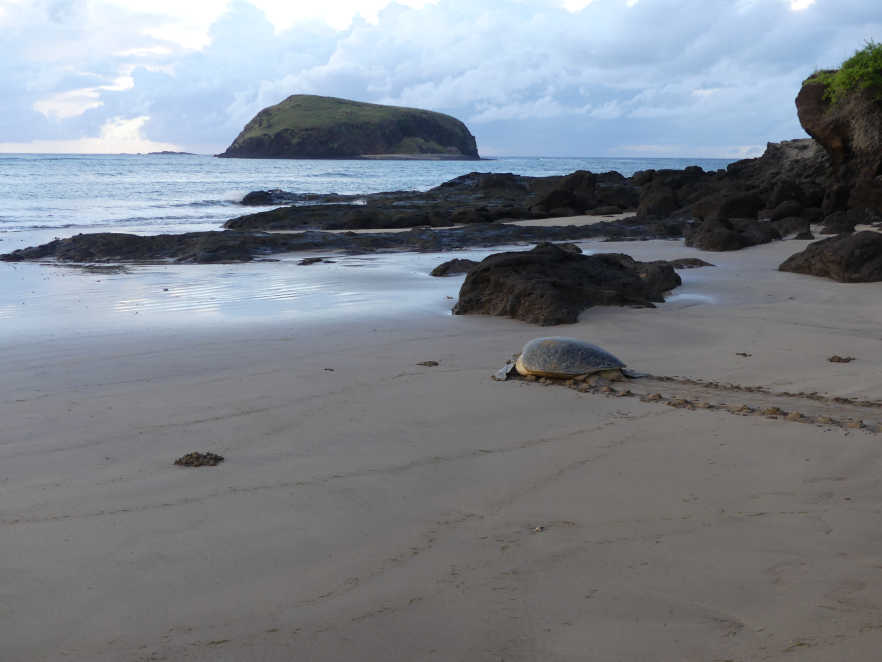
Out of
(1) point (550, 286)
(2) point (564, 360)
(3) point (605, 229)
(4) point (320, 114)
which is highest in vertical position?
(4) point (320, 114)

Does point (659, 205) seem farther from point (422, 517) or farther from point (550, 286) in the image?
point (422, 517)

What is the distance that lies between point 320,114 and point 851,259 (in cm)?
12921

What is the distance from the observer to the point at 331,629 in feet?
9.10

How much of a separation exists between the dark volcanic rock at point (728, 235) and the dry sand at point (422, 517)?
28.2 ft

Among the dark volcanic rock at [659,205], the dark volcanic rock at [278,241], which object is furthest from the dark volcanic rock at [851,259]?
the dark volcanic rock at [659,205]

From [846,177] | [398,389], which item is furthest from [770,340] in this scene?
[846,177]

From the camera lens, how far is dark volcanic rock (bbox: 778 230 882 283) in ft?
34.6

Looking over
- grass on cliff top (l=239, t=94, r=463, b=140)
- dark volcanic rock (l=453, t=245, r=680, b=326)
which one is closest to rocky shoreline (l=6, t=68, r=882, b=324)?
dark volcanic rock (l=453, t=245, r=680, b=326)

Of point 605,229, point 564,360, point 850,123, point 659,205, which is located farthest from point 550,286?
point 659,205

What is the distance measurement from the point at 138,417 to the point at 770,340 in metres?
5.62

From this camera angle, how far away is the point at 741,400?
5539 mm

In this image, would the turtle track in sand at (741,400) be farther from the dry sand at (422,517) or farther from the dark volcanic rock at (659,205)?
the dark volcanic rock at (659,205)

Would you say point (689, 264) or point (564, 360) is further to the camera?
point (689, 264)

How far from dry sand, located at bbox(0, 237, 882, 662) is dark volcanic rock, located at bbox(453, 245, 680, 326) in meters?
2.08
